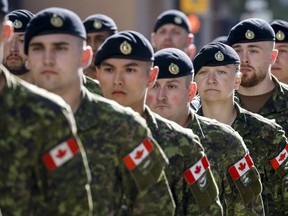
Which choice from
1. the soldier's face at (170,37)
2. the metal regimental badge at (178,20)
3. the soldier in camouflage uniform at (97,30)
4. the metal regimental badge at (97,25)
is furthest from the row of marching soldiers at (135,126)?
the metal regimental badge at (178,20)

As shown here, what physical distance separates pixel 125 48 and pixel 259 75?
304 cm

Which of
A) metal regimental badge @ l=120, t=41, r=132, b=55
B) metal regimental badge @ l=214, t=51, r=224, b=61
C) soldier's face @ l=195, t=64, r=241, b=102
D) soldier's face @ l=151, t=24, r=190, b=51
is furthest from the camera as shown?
soldier's face @ l=151, t=24, r=190, b=51

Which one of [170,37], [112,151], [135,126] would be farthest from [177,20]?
[112,151]

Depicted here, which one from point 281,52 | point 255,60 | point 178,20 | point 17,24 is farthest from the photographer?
point 178,20

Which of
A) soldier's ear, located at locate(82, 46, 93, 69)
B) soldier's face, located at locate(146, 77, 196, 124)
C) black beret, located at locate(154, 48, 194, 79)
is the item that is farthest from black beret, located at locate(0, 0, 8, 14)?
black beret, located at locate(154, 48, 194, 79)

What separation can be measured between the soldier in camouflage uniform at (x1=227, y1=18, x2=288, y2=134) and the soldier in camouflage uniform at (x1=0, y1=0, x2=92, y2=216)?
5031mm

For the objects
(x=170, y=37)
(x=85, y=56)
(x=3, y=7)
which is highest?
(x=3, y=7)

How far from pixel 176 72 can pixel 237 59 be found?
118cm

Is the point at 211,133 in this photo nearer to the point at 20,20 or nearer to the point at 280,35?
the point at 20,20

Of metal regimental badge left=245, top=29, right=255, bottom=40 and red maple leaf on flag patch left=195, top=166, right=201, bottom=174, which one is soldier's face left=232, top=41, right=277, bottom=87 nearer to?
metal regimental badge left=245, top=29, right=255, bottom=40

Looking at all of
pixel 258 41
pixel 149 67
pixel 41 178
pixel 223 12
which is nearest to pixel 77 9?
pixel 223 12

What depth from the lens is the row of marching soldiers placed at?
5.88 metres

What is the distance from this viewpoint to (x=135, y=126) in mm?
7051

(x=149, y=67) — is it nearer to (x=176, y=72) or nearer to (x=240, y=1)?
(x=176, y=72)
